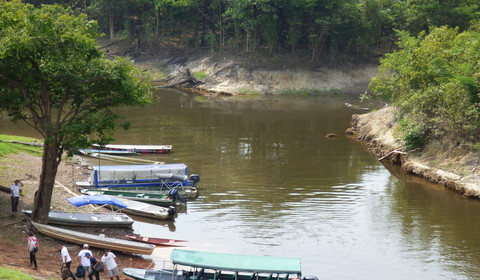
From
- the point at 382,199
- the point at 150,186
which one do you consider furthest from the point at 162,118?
the point at 382,199

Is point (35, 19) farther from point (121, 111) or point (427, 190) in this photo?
point (121, 111)

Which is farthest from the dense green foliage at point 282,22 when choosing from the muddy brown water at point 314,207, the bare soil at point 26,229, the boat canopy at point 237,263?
the boat canopy at point 237,263

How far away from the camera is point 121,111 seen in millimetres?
75188

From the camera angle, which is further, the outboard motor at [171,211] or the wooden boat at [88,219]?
the outboard motor at [171,211]

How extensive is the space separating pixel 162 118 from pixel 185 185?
31.2 m

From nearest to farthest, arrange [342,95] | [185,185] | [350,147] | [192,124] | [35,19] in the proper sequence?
[35,19], [185,185], [350,147], [192,124], [342,95]

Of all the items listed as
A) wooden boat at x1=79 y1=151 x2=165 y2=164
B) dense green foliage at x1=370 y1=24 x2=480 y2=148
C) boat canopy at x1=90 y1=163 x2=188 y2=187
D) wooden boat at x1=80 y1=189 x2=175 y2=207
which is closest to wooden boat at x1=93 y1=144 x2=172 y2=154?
wooden boat at x1=79 y1=151 x2=165 y2=164

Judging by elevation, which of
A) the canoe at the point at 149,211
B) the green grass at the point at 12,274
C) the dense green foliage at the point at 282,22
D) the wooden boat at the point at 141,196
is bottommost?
the canoe at the point at 149,211

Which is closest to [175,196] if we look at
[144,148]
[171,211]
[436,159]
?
[171,211]

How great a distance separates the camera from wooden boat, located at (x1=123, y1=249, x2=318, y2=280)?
24172 millimetres

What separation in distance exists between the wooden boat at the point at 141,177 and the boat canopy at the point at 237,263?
15.5 metres

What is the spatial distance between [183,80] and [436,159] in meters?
60.6

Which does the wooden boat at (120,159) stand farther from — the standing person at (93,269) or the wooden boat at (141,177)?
the standing person at (93,269)

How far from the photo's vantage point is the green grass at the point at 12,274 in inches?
807
